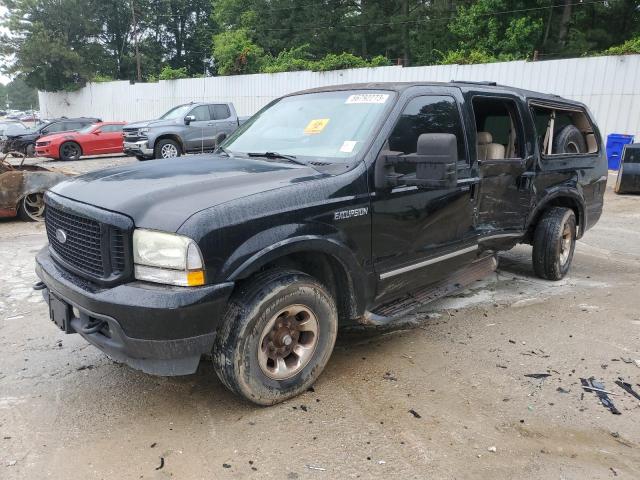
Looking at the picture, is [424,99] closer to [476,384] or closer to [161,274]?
[476,384]

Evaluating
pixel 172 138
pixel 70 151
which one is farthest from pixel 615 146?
pixel 70 151

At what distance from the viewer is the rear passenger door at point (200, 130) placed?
1593cm

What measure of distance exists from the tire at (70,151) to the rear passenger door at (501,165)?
58.7 feet

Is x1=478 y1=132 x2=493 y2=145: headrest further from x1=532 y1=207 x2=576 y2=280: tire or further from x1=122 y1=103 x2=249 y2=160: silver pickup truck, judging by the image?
x1=122 y1=103 x2=249 y2=160: silver pickup truck

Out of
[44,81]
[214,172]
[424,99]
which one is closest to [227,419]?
[214,172]

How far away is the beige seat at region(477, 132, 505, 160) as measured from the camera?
4750 mm

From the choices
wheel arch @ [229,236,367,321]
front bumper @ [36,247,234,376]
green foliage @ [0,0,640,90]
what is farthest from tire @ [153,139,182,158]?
front bumper @ [36,247,234,376]

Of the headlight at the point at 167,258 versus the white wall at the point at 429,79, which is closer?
the headlight at the point at 167,258

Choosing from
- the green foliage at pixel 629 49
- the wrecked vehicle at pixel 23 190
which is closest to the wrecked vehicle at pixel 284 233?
the wrecked vehicle at pixel 23 190

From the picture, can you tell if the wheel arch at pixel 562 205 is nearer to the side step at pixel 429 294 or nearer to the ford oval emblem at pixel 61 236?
the side step at pixel 429 294

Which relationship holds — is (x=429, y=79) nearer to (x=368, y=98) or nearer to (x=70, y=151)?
(x=70, y=151)

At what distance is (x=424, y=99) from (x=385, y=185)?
918 mm

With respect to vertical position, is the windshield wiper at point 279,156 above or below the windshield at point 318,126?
below

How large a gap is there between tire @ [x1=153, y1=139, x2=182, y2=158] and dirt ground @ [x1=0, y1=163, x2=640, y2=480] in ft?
37.7
